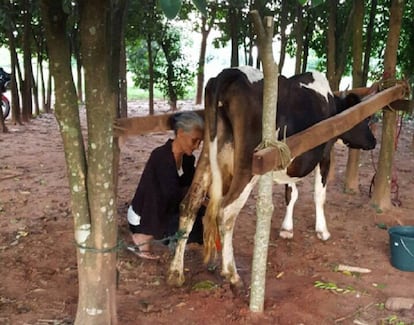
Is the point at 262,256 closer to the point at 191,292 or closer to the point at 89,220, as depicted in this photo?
the point at 191,292

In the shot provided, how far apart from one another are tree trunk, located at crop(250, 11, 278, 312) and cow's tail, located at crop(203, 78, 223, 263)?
2.60 feet

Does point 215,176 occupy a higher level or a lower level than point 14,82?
lower

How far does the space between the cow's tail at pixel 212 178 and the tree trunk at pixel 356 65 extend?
2933 millimetres

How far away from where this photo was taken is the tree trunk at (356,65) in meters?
6.50

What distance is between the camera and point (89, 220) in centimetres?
307

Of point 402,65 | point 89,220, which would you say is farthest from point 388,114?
point 402,65

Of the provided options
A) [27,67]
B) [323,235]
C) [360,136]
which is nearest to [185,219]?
[323,235]

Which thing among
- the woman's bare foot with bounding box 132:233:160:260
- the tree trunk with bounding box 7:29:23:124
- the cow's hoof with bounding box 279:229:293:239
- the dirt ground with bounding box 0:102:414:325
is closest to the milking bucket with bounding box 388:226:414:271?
the dirt ground with bounding box 0:102:414:325

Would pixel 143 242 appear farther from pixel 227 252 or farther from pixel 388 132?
pixel 388 132

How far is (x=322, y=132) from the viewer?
151 inches

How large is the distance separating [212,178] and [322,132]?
981mm

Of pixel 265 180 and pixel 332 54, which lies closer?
pixel 265 180

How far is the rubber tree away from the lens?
9.06 ft

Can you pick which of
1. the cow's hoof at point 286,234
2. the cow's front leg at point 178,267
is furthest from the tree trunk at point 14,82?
the cow's front leg at point 178,267
